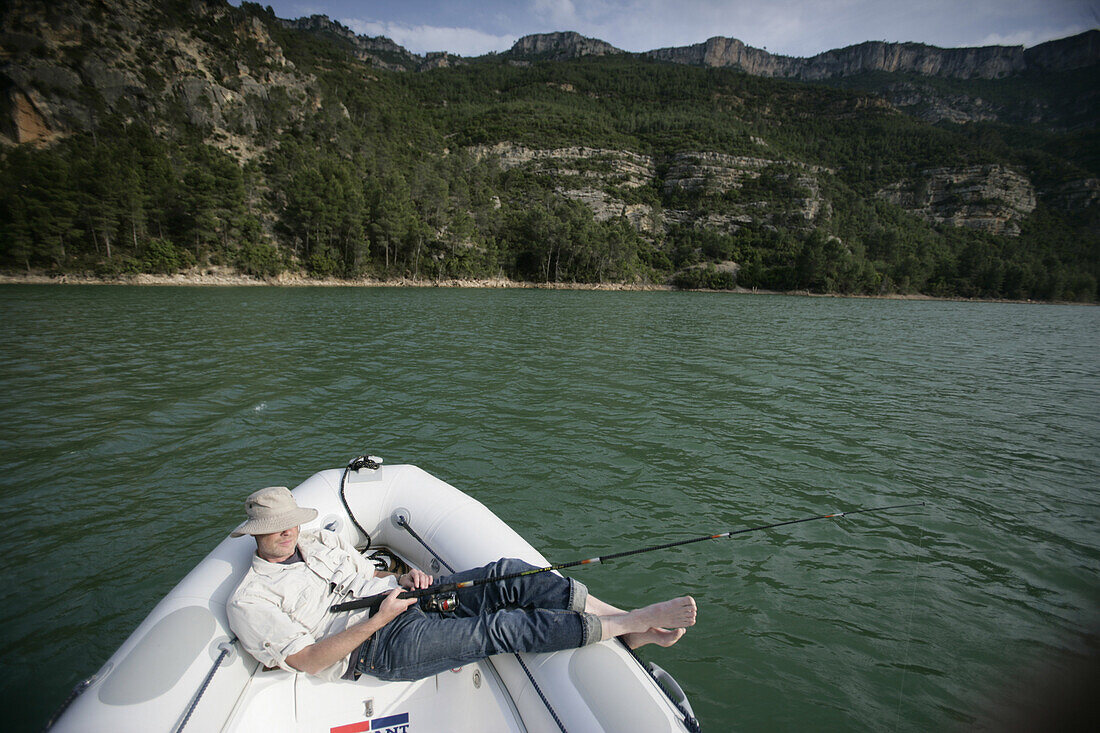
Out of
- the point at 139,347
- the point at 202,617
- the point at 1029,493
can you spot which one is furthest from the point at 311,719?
the point at 139,347

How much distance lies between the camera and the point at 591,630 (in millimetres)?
2365

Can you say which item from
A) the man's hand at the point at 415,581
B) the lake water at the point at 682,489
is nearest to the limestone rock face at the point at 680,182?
the lake water at the point at 682,489

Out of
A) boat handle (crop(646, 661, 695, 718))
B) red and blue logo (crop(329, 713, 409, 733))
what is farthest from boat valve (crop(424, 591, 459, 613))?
boat handle (crop(646, 661, 695, 718))

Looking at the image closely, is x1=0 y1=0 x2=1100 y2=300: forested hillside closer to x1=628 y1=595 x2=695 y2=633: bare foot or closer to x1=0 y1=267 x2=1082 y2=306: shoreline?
x1=0 y1=267 x2=1082 y2=306: shoreline

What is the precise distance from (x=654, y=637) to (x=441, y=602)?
1241 millimetres

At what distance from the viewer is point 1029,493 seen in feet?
19.5

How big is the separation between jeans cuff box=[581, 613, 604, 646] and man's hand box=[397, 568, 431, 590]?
1.08 metres

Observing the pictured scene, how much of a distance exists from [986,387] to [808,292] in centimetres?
6928

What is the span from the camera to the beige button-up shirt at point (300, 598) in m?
2.21

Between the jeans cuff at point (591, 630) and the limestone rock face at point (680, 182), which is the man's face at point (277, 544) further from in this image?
the limestone rock face at point (680, 182)

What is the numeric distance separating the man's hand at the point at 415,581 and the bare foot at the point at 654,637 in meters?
1.29

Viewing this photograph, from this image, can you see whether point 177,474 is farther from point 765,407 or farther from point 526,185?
point 526,185

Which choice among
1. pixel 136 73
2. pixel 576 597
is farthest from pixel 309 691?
pixel 136 73

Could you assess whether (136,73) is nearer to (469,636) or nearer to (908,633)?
(469,636)
